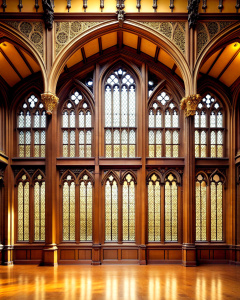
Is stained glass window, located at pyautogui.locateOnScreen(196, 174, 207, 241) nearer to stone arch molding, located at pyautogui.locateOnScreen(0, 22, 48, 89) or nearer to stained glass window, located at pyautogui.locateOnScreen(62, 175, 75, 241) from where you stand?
stained glass window, located at pyautogui.locateOnScreen(62, 175, 75, 241)

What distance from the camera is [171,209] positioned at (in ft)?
53.3

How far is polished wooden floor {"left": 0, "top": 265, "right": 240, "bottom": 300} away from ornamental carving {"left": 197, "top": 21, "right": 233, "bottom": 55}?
328 inches

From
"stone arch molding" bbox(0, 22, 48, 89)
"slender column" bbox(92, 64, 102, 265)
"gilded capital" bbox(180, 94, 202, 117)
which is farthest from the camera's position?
"slender column" bbox(92, 64, 102, 265)

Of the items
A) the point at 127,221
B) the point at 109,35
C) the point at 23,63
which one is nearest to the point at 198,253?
the point at 127,221

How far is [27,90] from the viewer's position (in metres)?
16.7

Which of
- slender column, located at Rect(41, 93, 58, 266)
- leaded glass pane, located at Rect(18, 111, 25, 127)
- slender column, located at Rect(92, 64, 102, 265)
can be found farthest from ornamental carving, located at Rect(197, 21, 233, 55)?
leaded glass pane, located at Rect(18, 111, 25, 127)

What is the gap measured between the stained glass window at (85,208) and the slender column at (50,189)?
118cm

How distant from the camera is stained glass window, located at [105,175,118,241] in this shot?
637 inches

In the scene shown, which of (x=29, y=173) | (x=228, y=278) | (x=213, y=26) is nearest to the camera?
(x=228, y=278)

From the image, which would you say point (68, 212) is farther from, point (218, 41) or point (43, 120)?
point (218, 41)

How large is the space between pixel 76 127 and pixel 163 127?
150 inches

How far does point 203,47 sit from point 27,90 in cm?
769

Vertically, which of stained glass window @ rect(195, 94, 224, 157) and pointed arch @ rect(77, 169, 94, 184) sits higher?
stained glass window @ rect(195, 94, 224, 157)

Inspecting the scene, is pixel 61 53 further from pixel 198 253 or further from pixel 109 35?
pixel 198 253
